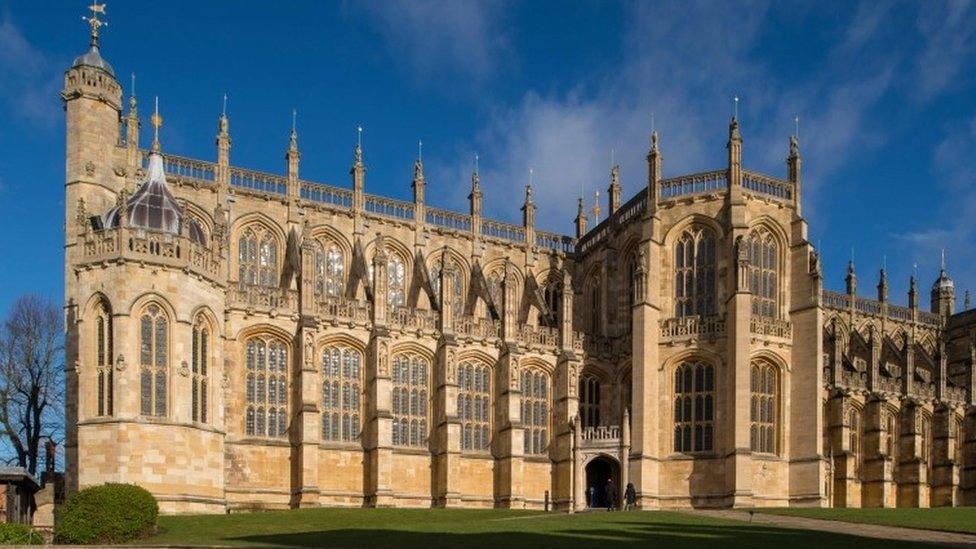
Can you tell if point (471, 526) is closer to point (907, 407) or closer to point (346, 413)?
point (346, 413)

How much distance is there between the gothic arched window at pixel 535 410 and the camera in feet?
185

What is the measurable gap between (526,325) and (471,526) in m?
22.9

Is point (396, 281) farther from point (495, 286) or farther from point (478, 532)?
point (478, 532)

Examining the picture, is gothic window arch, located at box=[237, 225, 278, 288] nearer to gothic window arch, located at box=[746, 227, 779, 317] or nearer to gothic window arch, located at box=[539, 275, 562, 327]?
gothic window arch, located at box=[539, 275, 562, 327]

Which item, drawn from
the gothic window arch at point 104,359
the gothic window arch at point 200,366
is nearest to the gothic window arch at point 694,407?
the gothic window arch at point 200,366

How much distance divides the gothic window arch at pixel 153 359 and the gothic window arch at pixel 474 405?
18011 mm

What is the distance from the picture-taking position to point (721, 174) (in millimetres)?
54562

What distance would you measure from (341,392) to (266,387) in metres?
3.79

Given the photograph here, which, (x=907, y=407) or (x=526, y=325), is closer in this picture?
(x=526, y=325)

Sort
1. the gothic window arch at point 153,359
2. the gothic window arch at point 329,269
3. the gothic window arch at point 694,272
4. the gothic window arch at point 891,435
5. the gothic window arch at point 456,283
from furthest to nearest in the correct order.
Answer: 1. the gothic window arch at point 891,435
2. the gothic window arch at point 456,283
3. the gothic window arch at point 329,269
4. the gothic window arch at point 694,272
5. the gothic window arch at point 153,359

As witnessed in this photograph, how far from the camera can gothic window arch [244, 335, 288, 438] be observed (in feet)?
162

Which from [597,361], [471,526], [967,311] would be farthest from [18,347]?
[967,311]

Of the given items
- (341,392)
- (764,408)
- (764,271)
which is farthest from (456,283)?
(764,408)

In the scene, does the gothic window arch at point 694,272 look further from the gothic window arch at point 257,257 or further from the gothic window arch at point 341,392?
the gothic window arch at point 257,257
